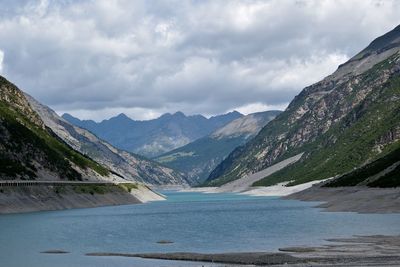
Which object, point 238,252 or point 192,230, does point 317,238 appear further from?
point 192,230

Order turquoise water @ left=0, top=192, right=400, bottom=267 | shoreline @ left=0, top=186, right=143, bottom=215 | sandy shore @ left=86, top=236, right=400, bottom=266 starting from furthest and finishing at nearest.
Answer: shoreline @ left=0, top=186, right=143, bottom=215
turquoise water @ left=0, top=192, right=400, bottom=267
sandy shore @ left=86, top=236, right=400, bottom=266

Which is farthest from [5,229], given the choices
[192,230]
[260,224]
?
[260,224]

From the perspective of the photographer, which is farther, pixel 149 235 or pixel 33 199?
pixel 33 199

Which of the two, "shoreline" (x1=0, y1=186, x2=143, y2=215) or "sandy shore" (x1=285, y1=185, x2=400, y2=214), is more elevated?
"shoreline" (x1=0, y1=186, x2=143, y2=215)

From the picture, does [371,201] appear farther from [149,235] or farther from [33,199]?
[33,199]

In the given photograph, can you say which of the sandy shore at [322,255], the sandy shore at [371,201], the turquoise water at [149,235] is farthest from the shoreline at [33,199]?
the sandy shore at [322,255]

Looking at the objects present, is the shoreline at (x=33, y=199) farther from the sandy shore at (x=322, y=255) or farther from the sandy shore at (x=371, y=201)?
the sandy shore at (x=322, y=255)

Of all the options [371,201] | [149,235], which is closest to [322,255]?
[149,235]

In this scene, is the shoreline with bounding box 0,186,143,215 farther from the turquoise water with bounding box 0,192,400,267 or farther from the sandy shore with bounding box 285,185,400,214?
the sandy shore with bounding box 285,185,400,214

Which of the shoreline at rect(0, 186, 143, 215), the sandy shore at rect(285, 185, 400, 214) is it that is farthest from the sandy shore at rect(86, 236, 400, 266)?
the shoreline at rect(0, 186, 143, 215)

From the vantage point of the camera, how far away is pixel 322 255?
65.2 m

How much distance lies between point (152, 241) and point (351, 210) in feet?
229

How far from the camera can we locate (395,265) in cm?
5369

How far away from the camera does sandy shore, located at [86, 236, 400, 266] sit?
5906cm
